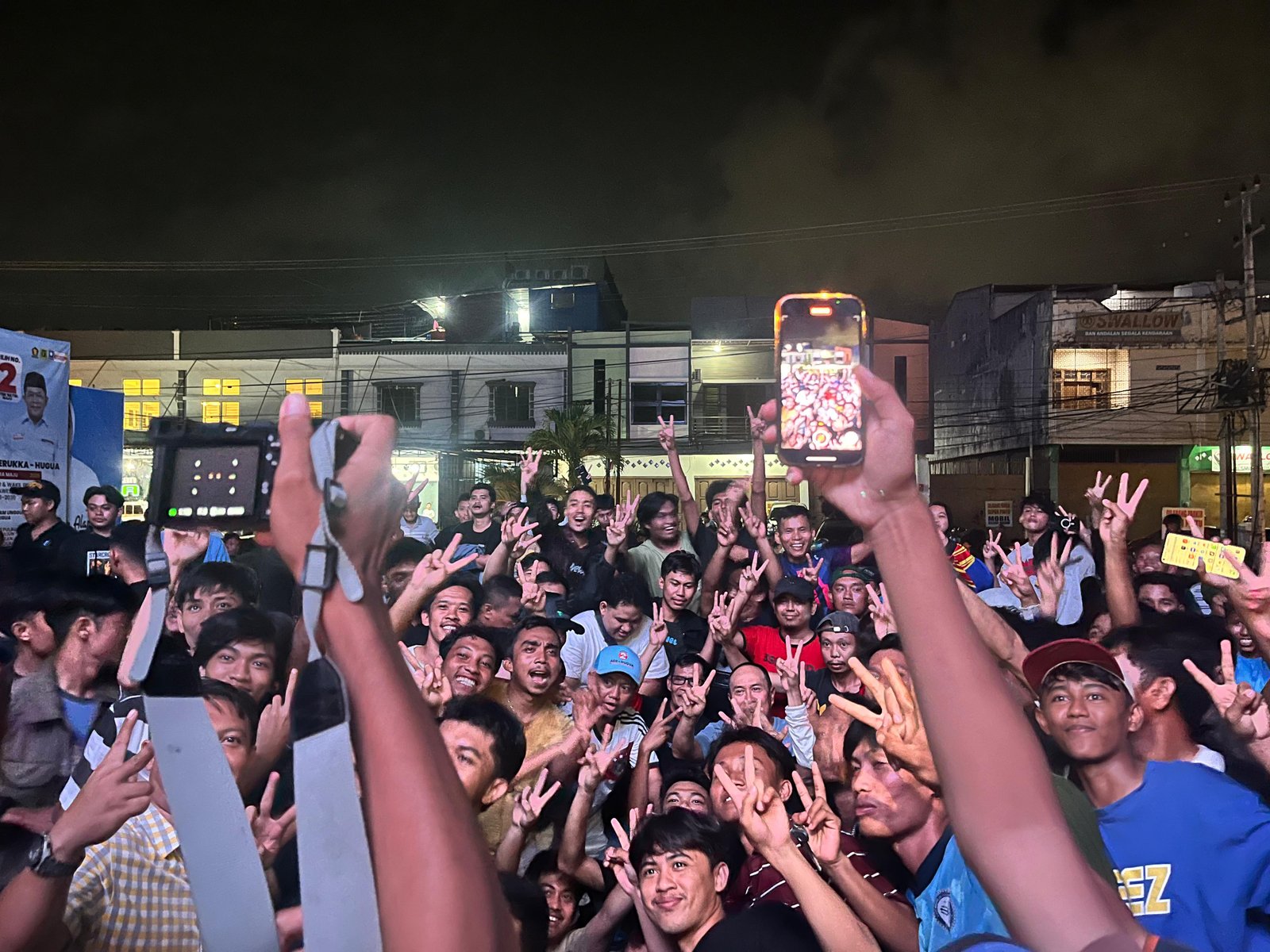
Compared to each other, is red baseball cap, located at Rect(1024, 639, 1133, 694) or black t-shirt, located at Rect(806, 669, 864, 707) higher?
red baseball cap, located at Rect(1024, 639, 1133, 694)

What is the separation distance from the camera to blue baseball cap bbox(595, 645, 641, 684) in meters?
5.00

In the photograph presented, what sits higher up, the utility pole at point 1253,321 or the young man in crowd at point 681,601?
the utility pole at point 1253,321

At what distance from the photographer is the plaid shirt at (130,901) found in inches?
91.6

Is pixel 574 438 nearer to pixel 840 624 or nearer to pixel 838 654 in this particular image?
pixel 840 624

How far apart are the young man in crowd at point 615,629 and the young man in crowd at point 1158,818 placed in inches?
118

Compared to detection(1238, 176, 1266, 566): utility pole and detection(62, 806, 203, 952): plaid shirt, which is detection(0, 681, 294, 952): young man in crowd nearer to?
detection(62, 806, 203, 952): plaid shirt

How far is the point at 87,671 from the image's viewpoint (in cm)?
419

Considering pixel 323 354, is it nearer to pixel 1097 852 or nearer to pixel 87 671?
pixel 87 671

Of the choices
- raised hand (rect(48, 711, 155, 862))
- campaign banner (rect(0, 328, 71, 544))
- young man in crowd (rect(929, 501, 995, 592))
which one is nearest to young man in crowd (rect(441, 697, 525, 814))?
raised hand (rect(48, 711, 155, 862))

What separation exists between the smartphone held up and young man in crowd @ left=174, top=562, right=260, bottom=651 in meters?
3.45

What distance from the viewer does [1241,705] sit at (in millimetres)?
3688

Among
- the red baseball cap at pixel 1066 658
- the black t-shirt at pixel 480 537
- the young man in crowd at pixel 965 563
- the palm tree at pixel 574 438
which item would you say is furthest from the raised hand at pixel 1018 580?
the palm tree at pixel 574 438

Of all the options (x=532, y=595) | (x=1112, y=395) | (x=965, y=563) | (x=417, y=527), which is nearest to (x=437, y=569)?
(x=532, y=595)

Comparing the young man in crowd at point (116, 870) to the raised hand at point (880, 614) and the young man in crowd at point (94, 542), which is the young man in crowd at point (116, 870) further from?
the young man in crowd at point (94, 542)
